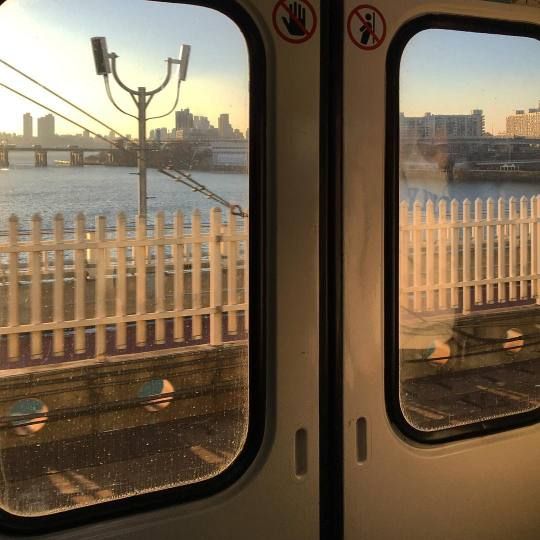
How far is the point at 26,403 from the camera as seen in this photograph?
154 centimetres

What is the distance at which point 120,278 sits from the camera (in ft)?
5.31

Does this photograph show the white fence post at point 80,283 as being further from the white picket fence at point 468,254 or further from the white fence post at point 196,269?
the white picket fence at point 468,254

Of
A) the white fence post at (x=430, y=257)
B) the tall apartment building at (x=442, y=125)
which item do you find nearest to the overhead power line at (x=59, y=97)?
the tall apartment building at (x=442, y=125)

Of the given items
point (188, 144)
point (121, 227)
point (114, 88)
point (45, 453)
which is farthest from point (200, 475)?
point (114, 88)

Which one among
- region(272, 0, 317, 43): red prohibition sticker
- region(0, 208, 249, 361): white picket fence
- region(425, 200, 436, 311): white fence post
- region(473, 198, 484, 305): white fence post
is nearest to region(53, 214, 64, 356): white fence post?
region(0, 208, 249, 361): white picket fence

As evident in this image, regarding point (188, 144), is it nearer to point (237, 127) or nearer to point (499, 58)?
point (237, 127)

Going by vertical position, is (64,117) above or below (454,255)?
above

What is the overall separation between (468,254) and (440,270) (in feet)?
0.40

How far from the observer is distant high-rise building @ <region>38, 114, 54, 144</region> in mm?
1502

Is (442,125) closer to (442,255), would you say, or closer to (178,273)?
(442,255)

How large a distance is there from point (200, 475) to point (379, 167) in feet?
3.14

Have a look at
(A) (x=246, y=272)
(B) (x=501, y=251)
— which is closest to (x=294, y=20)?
(A) (x=246, y=272)

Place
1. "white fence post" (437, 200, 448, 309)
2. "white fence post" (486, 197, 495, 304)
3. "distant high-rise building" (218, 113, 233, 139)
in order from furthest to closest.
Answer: "white fence post" (486, 197, 495, 304)
"white fence post" (437, 200, 448, 309)
"distant high-rise building" (218, 113, 233, 139)

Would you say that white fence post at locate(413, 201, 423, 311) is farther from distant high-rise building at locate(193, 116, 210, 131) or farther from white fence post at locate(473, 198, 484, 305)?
distant high-rise building at locate(193, 116, 210, 131)
